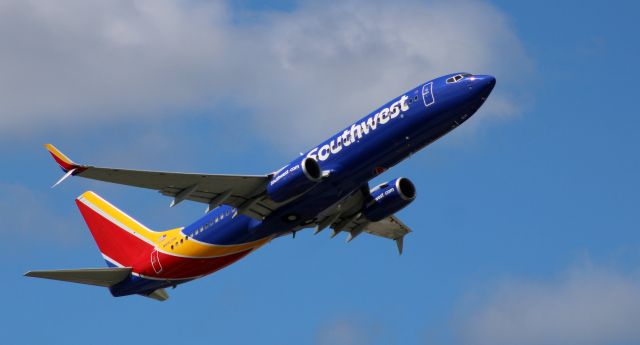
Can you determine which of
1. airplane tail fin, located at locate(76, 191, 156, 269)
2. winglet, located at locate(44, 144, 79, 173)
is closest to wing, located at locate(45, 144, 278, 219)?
winglet, located at locate(44, 144, 79, 173)

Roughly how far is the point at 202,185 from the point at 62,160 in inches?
296

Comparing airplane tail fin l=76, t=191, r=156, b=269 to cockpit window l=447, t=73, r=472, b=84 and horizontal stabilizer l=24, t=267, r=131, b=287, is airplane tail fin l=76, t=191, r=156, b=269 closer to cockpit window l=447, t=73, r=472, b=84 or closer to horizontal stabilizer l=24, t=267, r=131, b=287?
horizontal stabilizer l=24, t=267, r=131, b=287

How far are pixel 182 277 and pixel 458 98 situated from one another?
19160mm

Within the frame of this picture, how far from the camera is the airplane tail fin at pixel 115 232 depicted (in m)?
70.3

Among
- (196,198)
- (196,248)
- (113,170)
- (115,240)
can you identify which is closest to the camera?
(113,170)

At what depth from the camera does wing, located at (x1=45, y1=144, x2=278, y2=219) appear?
57959mm

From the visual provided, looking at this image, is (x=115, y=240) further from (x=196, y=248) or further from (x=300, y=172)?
(x=300, y=172)

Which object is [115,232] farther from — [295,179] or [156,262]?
[295,179]

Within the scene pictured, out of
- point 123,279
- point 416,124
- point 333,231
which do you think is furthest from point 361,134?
point 123,279

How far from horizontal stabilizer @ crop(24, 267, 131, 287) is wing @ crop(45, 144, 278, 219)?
29.2 feet

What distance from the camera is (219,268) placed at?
6700cm

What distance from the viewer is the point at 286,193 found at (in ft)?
196

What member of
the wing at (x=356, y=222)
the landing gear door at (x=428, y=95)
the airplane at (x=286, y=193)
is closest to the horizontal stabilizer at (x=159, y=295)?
the airplane at (x=286, y=193)

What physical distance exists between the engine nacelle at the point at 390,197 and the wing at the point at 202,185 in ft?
20.4
